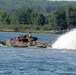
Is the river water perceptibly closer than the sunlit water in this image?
→ Yes

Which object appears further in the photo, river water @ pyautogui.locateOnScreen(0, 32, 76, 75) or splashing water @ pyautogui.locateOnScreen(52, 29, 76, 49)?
splashing water @ pyautogui.locateOnScreen(52, 29, 76, 49)

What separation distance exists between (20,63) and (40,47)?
21.8m

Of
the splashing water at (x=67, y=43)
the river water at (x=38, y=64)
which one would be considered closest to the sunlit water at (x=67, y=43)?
the splashing water at (x=67, y=43)

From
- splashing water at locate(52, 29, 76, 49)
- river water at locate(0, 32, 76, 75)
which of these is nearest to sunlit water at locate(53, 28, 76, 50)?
splashing water at locate(52, 29, 76, 49)

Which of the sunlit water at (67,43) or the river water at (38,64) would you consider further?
the sunlit water at (67,43)

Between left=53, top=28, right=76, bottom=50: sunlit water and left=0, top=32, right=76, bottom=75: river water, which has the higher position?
left=0, top=32, right=76, bottom=75: river water

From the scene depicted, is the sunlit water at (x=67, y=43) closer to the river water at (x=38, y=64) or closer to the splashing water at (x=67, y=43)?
the splashing water at (x=67, y=43)

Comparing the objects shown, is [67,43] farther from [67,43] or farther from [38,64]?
[38,64]

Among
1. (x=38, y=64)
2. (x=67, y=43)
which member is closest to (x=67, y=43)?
(x=67, y=43)

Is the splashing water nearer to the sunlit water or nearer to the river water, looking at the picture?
the sunlit water

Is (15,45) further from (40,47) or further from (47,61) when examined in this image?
(47,61)

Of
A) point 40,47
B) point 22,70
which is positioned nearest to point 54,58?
point 22,70

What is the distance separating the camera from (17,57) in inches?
2135

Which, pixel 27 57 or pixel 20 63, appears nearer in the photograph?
pixel 20 63
